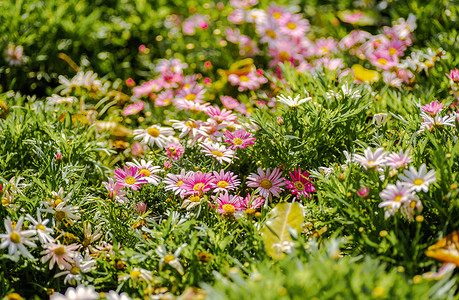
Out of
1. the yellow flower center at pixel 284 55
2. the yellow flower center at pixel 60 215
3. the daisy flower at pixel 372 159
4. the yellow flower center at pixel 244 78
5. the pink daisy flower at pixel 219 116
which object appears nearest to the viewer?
the daisy flower at pixel 372 159

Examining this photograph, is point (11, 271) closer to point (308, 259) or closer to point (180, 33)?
point (308, 259)

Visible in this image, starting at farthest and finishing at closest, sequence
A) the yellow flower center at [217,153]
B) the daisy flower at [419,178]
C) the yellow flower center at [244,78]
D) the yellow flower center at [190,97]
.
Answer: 1. the yellow flower center at [244,78]
2. the yellow flower center at [190,97]
3. the yellow flower center at [217,153]
4. the daisy flower at [419,178]

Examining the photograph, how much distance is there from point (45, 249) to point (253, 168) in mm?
874

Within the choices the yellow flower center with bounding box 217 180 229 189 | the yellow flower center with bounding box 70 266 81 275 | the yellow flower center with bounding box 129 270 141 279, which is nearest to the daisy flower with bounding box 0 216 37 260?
the yellow flower center with bounding box 70 266 81 275

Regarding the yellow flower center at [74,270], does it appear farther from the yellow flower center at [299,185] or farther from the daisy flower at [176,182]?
the yellow flower center at [299,185]

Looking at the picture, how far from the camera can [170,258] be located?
1.28 metres

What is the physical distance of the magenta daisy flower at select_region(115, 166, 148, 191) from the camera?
158 centimetres

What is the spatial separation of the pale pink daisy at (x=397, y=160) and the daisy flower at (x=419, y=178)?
44 millimetres

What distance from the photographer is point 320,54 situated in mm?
2598

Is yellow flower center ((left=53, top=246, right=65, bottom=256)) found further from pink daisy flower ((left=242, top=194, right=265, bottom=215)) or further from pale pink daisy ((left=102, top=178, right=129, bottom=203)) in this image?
pink daisy flower ((left=242, top=194, right=265, bottom=215))

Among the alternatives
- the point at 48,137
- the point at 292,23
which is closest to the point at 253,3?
the point at 292,23

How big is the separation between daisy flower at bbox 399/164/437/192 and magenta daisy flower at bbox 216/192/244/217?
1.83 ft

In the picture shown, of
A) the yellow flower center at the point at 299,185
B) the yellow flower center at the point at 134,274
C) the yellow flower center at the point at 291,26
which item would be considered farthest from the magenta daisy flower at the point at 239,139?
the yellow flower center at the point at 291,26

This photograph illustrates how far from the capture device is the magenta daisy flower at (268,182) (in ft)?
5.32
